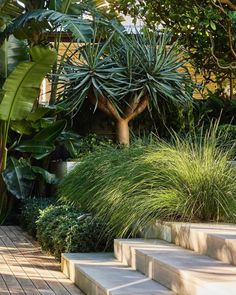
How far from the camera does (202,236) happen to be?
15.0ft

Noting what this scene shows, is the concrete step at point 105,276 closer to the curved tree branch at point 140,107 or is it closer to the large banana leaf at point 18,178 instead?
the large banana leaf at point 18,178

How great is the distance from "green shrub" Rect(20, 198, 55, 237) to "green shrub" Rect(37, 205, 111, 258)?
137 cm

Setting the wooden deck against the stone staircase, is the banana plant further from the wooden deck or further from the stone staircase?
the stone staircase

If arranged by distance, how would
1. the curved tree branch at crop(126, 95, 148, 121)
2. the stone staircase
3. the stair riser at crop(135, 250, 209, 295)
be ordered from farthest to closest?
the curved tree branch at crop(126, 95, 148, 121) → the stone staircase → the stair riser at crop(135, 250, 209, 295)

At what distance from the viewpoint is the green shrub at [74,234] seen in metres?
5.98

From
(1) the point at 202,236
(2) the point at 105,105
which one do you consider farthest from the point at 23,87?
(1) the point at 202,236

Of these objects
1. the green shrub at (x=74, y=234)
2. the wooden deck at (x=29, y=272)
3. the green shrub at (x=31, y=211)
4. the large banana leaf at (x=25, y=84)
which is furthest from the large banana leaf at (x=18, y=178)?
the green shrub at (x=74, y=234)

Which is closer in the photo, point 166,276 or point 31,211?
point 166,276

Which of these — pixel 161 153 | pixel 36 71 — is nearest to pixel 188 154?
pixel 161 153

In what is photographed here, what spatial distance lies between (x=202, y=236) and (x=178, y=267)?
646mm

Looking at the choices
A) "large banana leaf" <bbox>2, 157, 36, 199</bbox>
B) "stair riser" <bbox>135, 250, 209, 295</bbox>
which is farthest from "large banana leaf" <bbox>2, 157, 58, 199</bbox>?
"stair riser" <bbox>135, 250, 209, 295</bbox>

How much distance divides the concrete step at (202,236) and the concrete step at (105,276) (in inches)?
19.4

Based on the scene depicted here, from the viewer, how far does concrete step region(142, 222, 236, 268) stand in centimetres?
420

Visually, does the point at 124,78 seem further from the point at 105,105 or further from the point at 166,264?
the point at 166,264
